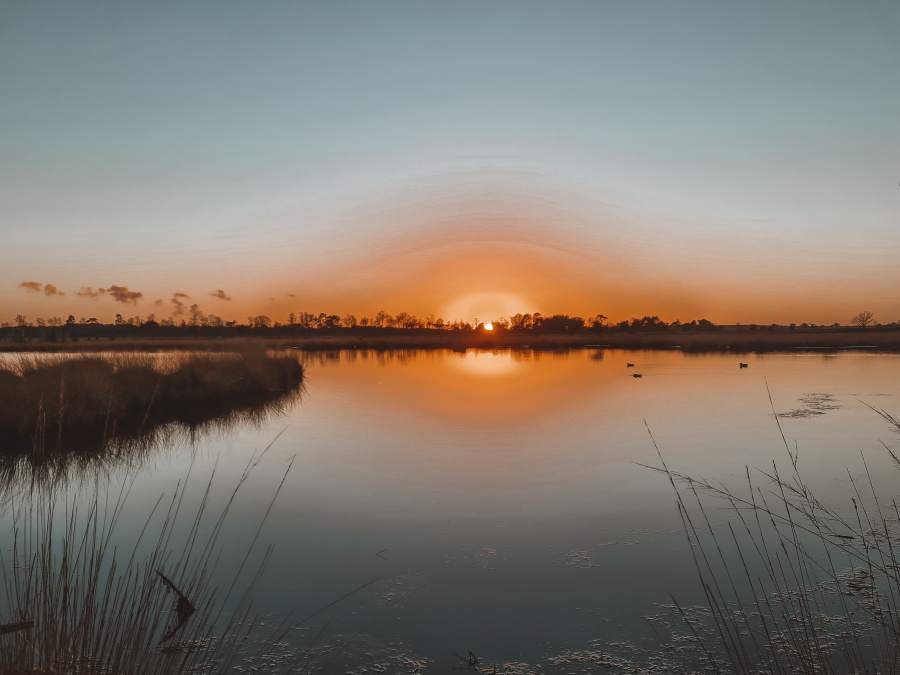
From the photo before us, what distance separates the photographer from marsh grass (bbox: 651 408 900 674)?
11.6 feet

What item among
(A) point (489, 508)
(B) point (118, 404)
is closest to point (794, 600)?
(A) point (489, 508)

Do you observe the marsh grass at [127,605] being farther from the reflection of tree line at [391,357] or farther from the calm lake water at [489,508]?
the reflection of tree line at [391,357]

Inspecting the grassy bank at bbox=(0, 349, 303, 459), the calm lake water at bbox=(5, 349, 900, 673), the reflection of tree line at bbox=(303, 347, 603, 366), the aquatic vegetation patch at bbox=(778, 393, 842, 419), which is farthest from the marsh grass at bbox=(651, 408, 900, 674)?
the reflection of tree line at bbox=(303, 347, 603, 366)

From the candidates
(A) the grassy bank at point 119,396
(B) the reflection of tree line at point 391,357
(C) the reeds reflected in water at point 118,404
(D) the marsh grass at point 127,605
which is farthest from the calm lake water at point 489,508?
(B) the reflection of tree line at point 391,357

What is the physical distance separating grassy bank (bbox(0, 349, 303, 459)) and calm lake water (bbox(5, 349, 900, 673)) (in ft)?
6.81

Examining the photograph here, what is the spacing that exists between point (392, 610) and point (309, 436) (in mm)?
9117

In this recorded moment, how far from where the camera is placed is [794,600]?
4820 millimetres

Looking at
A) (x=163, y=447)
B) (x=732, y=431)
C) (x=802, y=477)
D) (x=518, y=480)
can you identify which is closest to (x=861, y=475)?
(x=802, y=477)

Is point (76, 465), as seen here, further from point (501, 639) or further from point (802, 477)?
point (802, 477)

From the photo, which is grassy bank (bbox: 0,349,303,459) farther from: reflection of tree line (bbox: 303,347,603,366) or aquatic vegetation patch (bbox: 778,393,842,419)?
reflection of tree line (bbox: 303,347,603,366)

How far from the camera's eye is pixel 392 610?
492 centimetres

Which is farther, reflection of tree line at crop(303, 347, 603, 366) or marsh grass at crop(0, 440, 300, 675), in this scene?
reflection of tree line at crop(303, 347, 603, 366)

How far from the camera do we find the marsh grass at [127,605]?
2.91m

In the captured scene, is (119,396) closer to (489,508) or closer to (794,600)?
(489,508)
